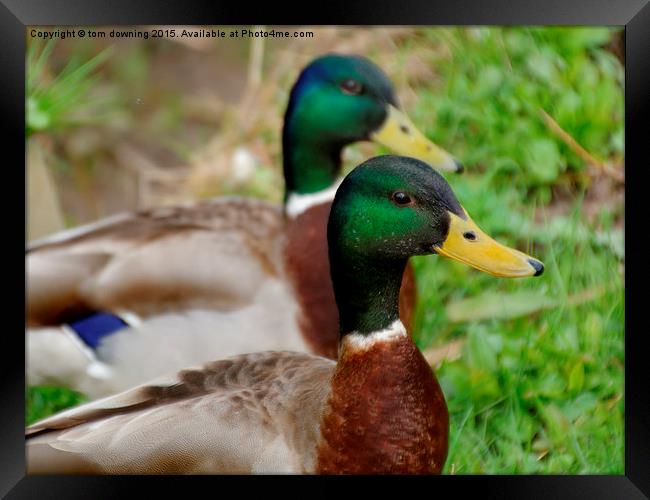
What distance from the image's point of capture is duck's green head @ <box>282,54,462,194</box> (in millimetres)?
3781

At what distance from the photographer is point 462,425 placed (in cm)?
324

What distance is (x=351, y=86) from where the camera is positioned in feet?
12.5

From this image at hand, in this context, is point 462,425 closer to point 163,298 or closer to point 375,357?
point 375,357

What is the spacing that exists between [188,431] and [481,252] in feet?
2.80

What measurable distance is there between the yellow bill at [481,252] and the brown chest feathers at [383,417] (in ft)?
0.98

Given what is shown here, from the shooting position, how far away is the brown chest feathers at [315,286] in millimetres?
3547

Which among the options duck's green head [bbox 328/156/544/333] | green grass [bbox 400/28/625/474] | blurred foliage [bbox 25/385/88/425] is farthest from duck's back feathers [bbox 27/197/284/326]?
duck's green head [bbox 328/156/544/333]

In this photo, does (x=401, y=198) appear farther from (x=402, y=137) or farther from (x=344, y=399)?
(x=402, y=137)

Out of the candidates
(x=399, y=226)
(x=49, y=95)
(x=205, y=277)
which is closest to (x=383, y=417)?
(x=399, y=226)

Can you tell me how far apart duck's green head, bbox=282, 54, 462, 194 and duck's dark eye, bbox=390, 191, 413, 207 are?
40.9 inches

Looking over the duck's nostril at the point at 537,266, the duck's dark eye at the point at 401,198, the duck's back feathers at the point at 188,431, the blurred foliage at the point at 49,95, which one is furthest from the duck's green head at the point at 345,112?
the duck's back feathers at the point at 188,431

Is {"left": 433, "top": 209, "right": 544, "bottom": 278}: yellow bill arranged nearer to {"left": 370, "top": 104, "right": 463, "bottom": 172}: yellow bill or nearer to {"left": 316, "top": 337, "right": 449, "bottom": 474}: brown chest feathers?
{"left": 316, "top": 337, "right": 449, "bottom": 474}: brown chest feathers

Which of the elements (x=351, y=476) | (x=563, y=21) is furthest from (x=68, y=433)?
(x=563, y=21)

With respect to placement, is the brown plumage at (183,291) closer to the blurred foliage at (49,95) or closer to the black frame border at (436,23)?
the blurred foliage at (49,95)
